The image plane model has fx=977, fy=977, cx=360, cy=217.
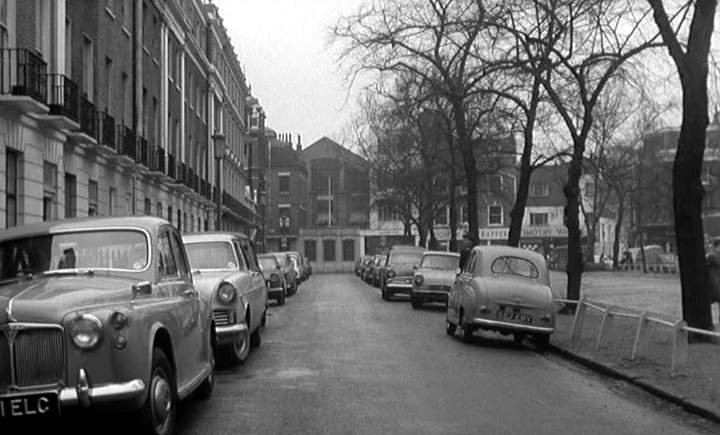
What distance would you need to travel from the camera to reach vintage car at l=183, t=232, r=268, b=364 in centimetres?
1277

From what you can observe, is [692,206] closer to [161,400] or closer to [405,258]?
[161,400]

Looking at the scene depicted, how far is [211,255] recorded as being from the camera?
14.7m

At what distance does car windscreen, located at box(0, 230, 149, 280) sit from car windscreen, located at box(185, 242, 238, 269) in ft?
19.8

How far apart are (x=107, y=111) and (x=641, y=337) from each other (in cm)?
2016

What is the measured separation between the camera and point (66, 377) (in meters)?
6.73

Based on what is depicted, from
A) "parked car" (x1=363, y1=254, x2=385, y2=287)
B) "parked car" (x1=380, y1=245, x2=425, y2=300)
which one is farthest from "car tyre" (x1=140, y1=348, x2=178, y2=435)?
"parked car" (x1=363, y1=254, x2=385, y2=287)

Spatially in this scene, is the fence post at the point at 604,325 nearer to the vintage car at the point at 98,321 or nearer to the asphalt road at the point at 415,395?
the asphalt road at the point at 415,395

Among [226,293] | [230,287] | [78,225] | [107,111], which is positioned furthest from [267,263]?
[78,225]

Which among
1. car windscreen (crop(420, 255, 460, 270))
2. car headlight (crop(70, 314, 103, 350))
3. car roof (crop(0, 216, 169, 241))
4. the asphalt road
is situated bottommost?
the asphalt road

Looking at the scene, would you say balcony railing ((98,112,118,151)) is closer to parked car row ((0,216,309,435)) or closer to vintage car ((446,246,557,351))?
vintage car ((446,246,557,351))

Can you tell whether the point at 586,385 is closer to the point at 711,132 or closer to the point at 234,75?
the point at 711,132

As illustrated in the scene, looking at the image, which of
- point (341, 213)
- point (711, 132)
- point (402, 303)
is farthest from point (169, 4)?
point (341, 213)

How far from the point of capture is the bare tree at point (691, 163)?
14727mm

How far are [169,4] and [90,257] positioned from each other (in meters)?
34.6
